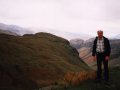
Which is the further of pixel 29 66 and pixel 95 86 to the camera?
pixel 29 66

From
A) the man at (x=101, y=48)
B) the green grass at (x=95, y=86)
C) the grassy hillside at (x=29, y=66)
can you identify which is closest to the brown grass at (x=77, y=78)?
the green grass at (x=95, y=86)

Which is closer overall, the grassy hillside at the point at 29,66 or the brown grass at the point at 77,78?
the brown grass at the point at 77,78

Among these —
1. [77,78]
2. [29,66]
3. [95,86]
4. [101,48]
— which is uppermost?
[101,48]

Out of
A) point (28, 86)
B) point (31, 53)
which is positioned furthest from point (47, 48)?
point (28, 86)

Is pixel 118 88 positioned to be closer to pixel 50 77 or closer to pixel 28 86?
pixel 28 86

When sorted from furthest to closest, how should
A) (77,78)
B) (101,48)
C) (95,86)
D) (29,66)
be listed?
(29,66) → (77,78) → (101,48) → (95,86)

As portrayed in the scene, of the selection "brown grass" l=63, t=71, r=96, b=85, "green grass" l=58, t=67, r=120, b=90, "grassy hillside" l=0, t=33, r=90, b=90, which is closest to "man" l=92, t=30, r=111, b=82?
"green grass" l=58, t=67, r=120, b=90

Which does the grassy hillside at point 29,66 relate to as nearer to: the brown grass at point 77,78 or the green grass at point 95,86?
the brown grass at point 77,78

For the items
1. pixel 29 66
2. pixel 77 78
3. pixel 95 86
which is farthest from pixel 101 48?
pixel 29 66

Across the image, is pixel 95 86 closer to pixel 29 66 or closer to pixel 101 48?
pixel 101 48

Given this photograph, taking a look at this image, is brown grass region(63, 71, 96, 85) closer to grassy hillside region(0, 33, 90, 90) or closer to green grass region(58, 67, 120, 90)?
green grass region(58, 67, 120, 90)

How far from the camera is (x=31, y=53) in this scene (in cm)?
4350

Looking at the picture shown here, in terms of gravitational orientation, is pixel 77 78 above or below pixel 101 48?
below

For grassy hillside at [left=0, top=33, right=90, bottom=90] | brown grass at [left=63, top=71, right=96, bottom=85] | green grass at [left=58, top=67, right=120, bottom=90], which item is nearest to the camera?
green grass at [left=58, top=67, right=120, bottom=90]
